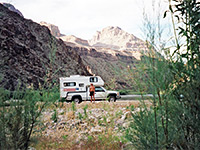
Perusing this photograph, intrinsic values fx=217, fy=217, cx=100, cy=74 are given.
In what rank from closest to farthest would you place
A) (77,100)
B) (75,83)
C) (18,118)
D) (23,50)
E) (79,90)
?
(18,118) → (77,100) → (79,90) → (75,83) → (23,50)

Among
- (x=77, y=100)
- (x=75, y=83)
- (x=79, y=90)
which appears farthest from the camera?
(x=75, y=83)

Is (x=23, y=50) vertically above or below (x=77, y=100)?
above

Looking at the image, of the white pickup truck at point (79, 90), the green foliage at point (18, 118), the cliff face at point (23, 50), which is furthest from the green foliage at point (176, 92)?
the cliff face at point (23, 50)

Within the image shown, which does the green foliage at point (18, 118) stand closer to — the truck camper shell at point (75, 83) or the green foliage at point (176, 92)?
the green foliage at point (176, 92)

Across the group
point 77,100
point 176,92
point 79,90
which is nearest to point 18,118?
point 176,92

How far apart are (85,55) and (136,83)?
85.8m

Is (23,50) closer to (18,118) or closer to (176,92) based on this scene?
(18,118)

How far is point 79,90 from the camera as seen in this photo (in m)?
Answer: 19.0

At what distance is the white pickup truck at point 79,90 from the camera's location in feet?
57.7

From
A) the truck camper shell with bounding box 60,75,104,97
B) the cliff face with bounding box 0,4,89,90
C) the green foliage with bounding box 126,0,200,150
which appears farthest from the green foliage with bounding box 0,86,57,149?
the cliff face with bounding box 0,4,89,90

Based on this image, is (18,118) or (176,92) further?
(18,118)

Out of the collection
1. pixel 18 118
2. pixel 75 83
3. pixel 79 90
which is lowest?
pixel 18 118

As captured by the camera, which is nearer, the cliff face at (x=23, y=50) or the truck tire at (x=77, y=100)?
the truck tire at (x=77, y=100)

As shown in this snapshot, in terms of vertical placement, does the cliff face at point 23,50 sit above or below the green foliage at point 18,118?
above
